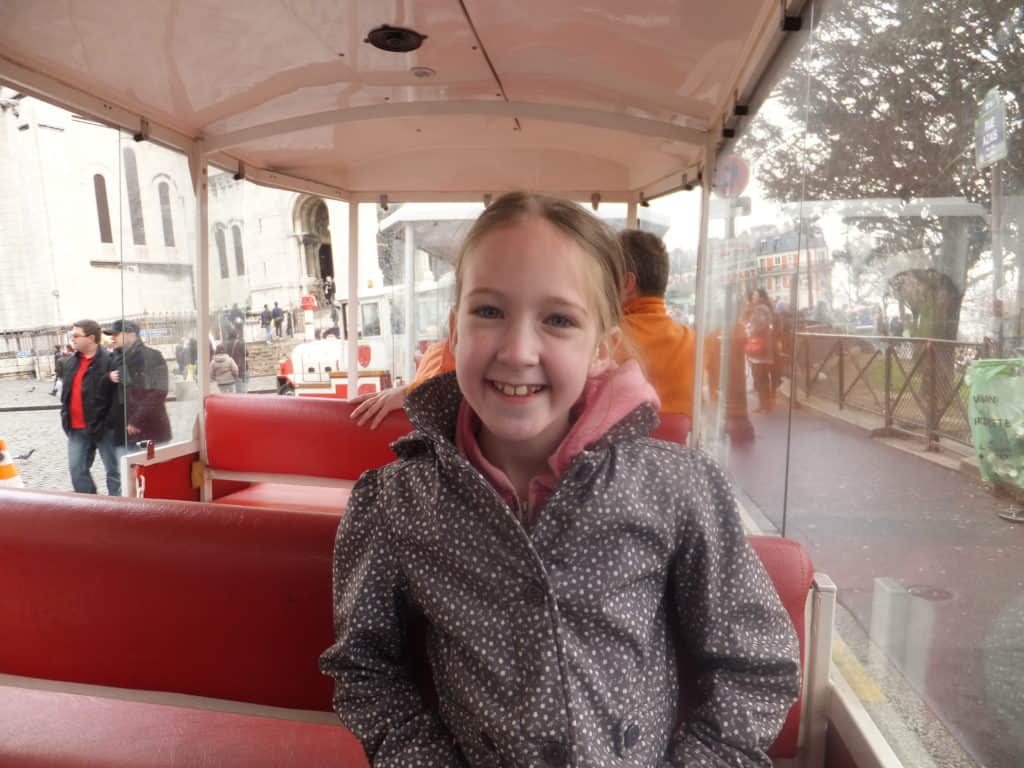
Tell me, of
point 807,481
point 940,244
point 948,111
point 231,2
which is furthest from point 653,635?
point 807,481

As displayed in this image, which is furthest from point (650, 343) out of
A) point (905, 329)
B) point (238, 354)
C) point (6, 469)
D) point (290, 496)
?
point (6, 469)

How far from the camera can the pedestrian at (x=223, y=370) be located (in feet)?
13.5

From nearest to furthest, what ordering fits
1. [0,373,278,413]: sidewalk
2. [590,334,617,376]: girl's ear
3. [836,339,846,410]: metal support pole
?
[590,334,617,376]: girl's ear < [836,339,846,410]: metal support pole < [0,373,278,413]: sidewalk

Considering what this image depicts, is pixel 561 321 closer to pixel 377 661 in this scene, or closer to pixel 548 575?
pixel 548 575

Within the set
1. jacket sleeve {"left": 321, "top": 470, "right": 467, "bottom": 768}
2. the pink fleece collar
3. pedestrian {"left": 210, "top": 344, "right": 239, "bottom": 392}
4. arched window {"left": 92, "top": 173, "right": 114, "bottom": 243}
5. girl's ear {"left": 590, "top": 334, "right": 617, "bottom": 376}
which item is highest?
arched window {"left": 92, "top": 173, "right": 114, "bottom": 243}

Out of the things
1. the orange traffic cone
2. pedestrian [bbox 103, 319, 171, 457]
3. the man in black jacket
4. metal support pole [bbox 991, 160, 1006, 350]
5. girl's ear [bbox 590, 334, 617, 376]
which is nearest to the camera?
girl's ear [bbox 590, 334, 617, 376]

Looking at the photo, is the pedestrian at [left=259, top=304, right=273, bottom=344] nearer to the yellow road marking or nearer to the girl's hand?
the girl's hand

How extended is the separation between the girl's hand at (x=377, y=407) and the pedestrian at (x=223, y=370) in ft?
3.71

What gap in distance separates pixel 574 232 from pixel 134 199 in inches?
118

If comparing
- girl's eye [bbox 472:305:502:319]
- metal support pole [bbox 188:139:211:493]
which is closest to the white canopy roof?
metal support pole [bbox 188:139:211:493]

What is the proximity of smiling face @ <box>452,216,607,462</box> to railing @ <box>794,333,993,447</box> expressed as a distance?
954 millimetres

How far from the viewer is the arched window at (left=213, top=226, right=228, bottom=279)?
4000 millimetres

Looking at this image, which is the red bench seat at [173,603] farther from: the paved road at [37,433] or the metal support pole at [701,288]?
the paved road at [37,433]

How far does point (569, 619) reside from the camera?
111 centimetres
